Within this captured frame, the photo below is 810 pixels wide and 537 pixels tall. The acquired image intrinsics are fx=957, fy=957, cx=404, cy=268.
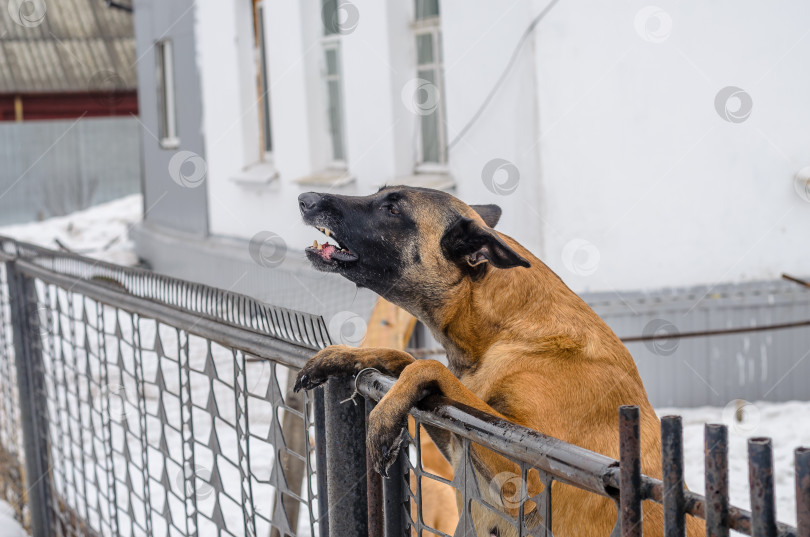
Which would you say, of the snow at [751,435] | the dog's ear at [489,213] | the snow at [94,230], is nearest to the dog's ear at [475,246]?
the dog's ear at [489,213]

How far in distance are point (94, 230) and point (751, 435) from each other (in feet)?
40.0

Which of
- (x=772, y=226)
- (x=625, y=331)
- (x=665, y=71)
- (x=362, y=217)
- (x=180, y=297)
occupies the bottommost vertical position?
(x=625, y=331)

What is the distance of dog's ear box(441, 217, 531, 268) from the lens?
1.89 m

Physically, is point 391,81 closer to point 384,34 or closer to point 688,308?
point 384,34

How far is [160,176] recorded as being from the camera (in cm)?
1251

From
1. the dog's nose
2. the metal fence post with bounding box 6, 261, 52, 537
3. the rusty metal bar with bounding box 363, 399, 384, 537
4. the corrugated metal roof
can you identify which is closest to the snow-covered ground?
the metal fence post with bounding box 6, 261, 52, 537

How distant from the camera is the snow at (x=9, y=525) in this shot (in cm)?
391

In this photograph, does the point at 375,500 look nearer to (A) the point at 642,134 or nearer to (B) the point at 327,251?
(B) the point at 327,251

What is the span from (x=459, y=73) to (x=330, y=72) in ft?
7.39

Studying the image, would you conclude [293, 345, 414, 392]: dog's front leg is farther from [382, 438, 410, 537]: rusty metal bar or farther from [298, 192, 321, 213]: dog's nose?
[298, 192, 321, 213]: dog's nose

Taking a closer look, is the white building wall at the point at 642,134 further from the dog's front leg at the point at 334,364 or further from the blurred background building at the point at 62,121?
the blurred background building at the point at 62,121

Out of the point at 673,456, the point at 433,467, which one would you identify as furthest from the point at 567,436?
the point at 433,467

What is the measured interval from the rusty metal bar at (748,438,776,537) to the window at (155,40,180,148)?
1161 centimetres

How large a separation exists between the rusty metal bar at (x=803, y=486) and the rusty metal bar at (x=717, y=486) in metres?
0.10
